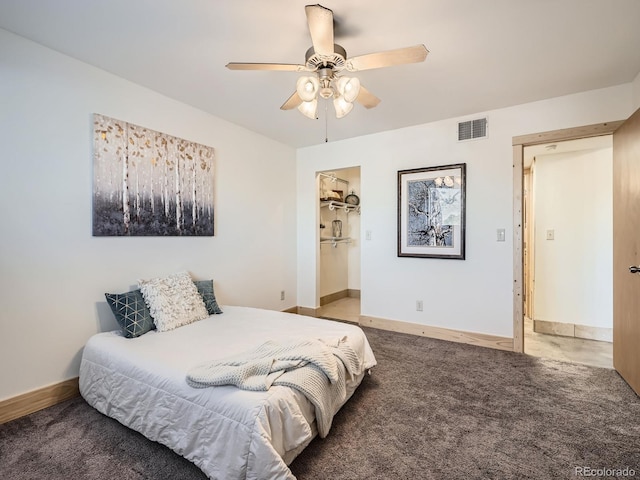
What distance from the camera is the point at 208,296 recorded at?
2.83 meters

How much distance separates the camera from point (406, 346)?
320cm

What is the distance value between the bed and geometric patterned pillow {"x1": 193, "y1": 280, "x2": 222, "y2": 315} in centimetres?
29

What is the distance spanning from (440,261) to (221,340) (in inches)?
98.6

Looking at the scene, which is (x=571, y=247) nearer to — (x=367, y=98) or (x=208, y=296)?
(x=367, y=98)

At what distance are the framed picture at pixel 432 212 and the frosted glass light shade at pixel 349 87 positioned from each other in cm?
194

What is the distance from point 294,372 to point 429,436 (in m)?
0.92

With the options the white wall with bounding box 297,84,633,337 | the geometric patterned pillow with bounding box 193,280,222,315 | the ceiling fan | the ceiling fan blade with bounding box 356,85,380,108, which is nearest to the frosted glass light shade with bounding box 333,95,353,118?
the ceiling fan

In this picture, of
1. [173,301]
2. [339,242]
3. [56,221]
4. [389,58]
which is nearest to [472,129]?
[389,58]

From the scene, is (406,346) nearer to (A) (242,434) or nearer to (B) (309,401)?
(B) (309,401)

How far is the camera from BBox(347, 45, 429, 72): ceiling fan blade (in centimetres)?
158

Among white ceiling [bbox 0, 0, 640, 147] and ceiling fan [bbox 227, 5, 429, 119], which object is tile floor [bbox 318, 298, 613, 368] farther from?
ceiling fan [bbox 227, 5, 429, 119]

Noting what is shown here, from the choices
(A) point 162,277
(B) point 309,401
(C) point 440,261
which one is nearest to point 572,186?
(C) point 440,261

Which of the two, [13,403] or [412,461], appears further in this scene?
[13,403]

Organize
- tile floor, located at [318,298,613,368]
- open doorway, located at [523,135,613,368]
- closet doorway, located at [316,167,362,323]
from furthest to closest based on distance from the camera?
closet doorway, located at [316,167,362,323], open doorway, located at [523,135,613,368], tile floor, located at [318,298,613,368]
